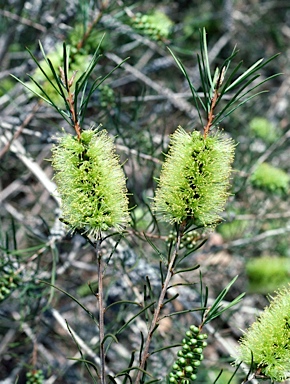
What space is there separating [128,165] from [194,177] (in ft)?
5.78

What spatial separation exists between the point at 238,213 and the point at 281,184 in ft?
0.61

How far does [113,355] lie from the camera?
80.0 inches

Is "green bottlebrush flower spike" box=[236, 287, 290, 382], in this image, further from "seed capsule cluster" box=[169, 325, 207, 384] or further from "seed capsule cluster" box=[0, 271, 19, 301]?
"seed capsule cluster" box=[0, 271, 19, 301]

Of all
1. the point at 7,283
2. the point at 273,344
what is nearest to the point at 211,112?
the point at 273,344

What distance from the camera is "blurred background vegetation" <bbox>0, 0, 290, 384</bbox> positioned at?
1.40 meters

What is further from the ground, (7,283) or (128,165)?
(128,165)

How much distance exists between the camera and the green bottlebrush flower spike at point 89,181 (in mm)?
758

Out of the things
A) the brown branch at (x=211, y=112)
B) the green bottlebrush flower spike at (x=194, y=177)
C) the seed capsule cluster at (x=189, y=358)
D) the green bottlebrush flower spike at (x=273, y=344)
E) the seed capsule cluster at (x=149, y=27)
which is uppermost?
the seed capsule cluster at (x=149, y=27)

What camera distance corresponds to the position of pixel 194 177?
771 millimetres

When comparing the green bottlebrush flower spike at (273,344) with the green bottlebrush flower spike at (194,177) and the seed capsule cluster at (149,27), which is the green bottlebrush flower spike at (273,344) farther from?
the seed capsule cluster at (149,27)

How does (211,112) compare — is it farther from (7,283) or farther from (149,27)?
(149,27)

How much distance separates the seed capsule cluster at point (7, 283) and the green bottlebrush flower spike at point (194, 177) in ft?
1.69

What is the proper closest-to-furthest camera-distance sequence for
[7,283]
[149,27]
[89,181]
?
[89,181] < [7,283] < [149,27]

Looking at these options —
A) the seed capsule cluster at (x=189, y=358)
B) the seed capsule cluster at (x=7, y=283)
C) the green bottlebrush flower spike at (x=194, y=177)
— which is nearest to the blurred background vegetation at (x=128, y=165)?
the seed capsule cluster at (x=7, y=283)
